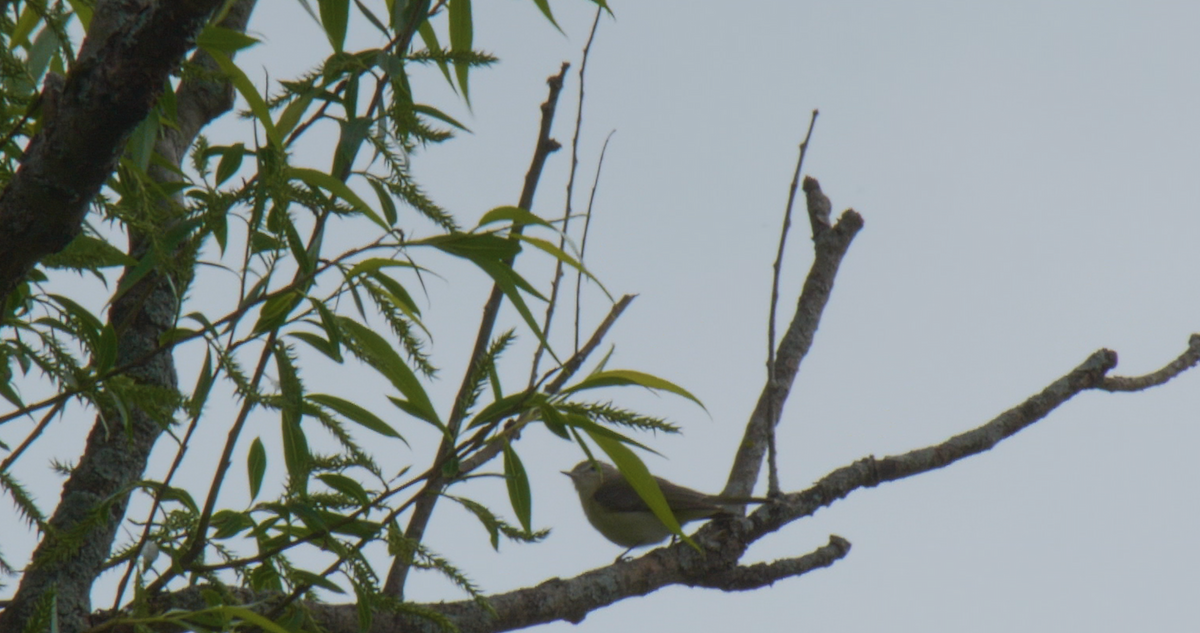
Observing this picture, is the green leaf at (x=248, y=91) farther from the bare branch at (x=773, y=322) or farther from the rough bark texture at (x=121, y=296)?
the bare branch at (x=773, y=322)

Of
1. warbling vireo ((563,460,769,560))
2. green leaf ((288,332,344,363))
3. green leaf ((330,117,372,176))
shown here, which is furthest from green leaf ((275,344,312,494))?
warbling vireo ((563,460,769,560))

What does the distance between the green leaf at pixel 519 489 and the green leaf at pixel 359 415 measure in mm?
245

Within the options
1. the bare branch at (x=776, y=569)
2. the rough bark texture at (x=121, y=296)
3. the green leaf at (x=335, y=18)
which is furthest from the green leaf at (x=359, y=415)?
the bare branch at (x=776, y=569)

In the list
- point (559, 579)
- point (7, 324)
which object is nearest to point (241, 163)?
point (7, 324)

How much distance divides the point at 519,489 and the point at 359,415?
36 cm

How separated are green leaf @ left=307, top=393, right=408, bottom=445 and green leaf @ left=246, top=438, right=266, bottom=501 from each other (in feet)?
0.64

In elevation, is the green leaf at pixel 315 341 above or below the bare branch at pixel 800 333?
below

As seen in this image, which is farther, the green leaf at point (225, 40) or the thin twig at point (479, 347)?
the thin twig at point (479, 347)

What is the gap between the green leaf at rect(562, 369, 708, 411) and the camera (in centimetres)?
181

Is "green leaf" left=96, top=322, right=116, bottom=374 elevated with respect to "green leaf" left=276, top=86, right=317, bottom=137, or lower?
lower

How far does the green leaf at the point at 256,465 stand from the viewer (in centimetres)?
202

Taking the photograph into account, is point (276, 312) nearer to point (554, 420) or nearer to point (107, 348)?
point (107, 348)

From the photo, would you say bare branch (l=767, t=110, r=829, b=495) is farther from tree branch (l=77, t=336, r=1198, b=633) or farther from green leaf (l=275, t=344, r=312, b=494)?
green leaf (l=275, t=344, r=312, b=494)

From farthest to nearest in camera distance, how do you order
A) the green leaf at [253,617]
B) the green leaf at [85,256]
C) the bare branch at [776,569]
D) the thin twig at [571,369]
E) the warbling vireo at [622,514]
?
the warbling vireo at [622,514] → the bare branch at [776,569] → the thin twig at [571,369] → the green leaf at [85,256] → the green leaf at [253,617]
